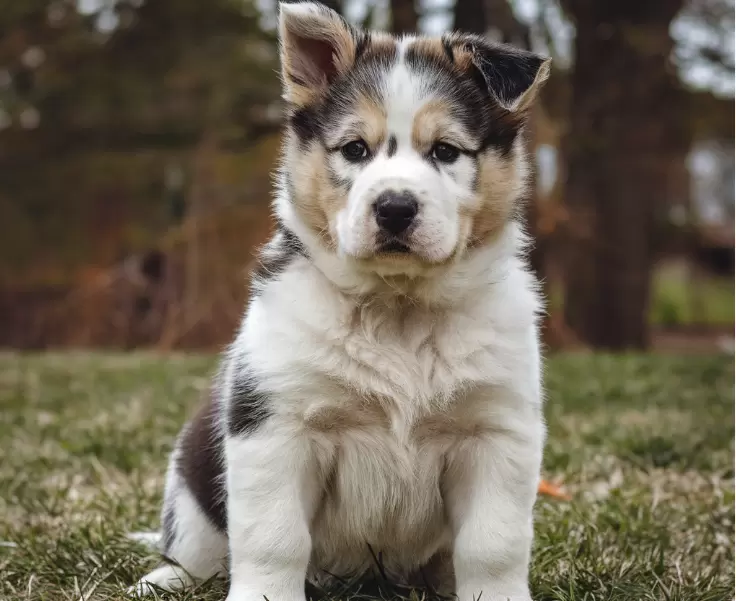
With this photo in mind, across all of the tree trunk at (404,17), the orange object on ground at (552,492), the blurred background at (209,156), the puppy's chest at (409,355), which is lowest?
the blurred background at (209,156)

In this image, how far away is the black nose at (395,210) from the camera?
113 inches

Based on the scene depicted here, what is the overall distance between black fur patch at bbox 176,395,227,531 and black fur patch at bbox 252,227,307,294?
1.72ft

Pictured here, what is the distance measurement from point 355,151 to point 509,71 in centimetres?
58

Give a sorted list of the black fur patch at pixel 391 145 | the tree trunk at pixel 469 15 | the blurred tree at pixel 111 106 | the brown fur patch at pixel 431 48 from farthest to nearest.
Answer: the blurred tree at pixel 111 106 < the tree trunk at pixel 469 15 < the brown fur patch at pixel 431 48 < the black fur patch at pixel 391 145

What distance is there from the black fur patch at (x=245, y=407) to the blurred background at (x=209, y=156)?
904 centimetres

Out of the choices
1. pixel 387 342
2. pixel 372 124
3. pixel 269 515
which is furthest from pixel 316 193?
pixel 269 515

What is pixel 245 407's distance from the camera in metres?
2.96

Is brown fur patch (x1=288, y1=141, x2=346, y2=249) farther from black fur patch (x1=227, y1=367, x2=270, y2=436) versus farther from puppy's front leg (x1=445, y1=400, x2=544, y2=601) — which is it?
puppy's front leg (x1=445, y1=400, x2=544, y2=601)

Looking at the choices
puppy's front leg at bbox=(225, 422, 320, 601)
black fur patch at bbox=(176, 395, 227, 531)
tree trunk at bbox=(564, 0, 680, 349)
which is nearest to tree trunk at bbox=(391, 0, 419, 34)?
tree trunk at bbox=(564, 0, 680, 349)

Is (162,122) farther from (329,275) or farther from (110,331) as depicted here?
(329,275)

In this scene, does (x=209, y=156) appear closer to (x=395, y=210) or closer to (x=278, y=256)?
(x=278, y=256)

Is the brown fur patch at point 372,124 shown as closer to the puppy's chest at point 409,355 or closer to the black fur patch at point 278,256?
the black fur patch at point 278,256

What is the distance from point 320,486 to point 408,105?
1205 mm

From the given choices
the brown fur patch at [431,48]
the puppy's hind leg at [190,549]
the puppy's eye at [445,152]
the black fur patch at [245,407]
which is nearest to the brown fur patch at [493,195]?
the puppy's eye at [445,152]
